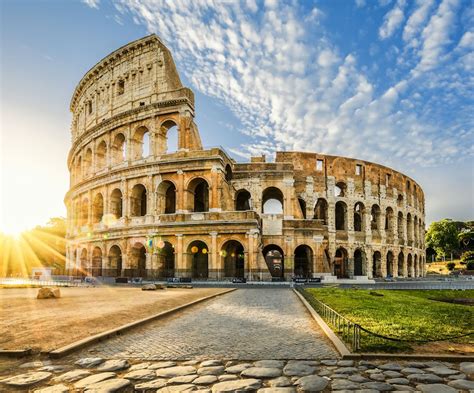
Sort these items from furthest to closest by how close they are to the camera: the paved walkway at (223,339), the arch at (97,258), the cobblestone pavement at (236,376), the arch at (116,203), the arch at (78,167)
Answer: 1. the arch at (78,167)
2. the arch at (97,258)
3. the arch at (116,203)
4. the paved walkway at (223,339)
5. the cobblestone pavement at (236,376)

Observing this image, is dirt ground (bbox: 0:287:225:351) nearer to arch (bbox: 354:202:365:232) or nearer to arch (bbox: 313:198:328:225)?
arch (bbox: 313:198:328:225)

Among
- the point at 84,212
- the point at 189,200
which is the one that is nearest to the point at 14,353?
the point at 189,200

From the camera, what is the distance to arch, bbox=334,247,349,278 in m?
37.2

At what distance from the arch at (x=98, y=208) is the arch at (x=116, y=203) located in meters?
2.20

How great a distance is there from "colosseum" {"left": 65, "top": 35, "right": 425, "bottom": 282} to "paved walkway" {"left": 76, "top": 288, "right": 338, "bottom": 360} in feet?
58.7

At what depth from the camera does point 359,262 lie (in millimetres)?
39125

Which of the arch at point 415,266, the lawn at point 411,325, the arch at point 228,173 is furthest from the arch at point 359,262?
the lawn at point 411,325

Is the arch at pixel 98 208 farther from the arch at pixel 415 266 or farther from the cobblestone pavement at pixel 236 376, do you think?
the arch at pixel 415 266

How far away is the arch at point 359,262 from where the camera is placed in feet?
125

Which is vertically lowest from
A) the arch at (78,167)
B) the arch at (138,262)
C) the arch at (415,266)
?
the arch at (415,266)

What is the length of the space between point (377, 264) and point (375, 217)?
512cm

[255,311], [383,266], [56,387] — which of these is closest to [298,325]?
[255,311]

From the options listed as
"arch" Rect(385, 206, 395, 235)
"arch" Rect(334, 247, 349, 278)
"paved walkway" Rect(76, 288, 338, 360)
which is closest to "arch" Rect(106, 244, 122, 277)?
"arch" Rect(334, 247, 349, 278)

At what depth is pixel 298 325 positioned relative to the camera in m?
8.49
